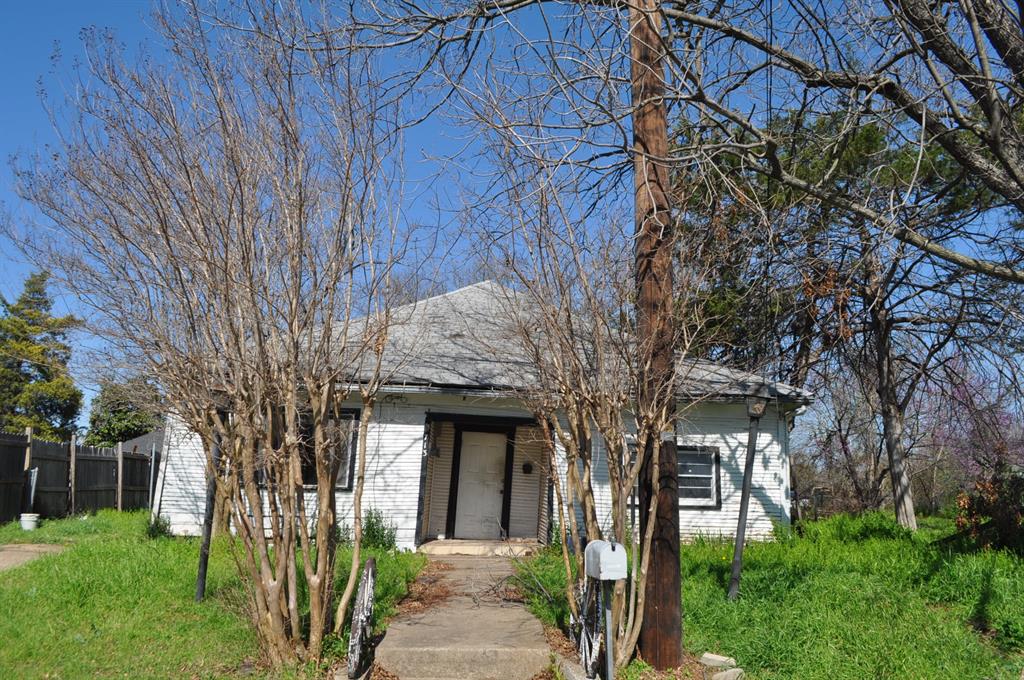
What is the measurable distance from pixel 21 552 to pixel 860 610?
36.8 ft

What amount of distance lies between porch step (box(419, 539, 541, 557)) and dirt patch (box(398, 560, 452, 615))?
138cm

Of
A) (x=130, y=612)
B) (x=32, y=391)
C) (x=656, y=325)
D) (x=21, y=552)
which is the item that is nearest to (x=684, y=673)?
(x=656, y=325)

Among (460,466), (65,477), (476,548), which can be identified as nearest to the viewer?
(476,548)

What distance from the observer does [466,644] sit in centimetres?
595

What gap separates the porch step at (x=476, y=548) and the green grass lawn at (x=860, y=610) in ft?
5.41

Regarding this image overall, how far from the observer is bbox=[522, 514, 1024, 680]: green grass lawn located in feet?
18.8

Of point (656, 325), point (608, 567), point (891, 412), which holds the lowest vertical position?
point (608, 567)

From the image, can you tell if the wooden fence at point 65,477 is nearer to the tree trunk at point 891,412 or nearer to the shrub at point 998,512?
the tree trunk at point 891,412

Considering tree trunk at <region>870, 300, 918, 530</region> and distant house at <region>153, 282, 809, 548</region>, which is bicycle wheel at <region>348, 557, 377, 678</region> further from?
tree trunk at <region>870, 300, 918, 530</region>

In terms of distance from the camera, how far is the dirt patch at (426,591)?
7.42m

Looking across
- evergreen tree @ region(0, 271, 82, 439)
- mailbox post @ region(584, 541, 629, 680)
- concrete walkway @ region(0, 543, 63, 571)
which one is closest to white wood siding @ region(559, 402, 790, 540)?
mailbox post @ region(584, 541, 629, 680)

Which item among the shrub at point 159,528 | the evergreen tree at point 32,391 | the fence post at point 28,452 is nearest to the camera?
the shrub at point 159,528

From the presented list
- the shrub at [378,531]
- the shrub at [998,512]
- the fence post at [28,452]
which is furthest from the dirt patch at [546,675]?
the fence post at [28,452]

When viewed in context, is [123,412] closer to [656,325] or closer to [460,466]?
[460,466]
